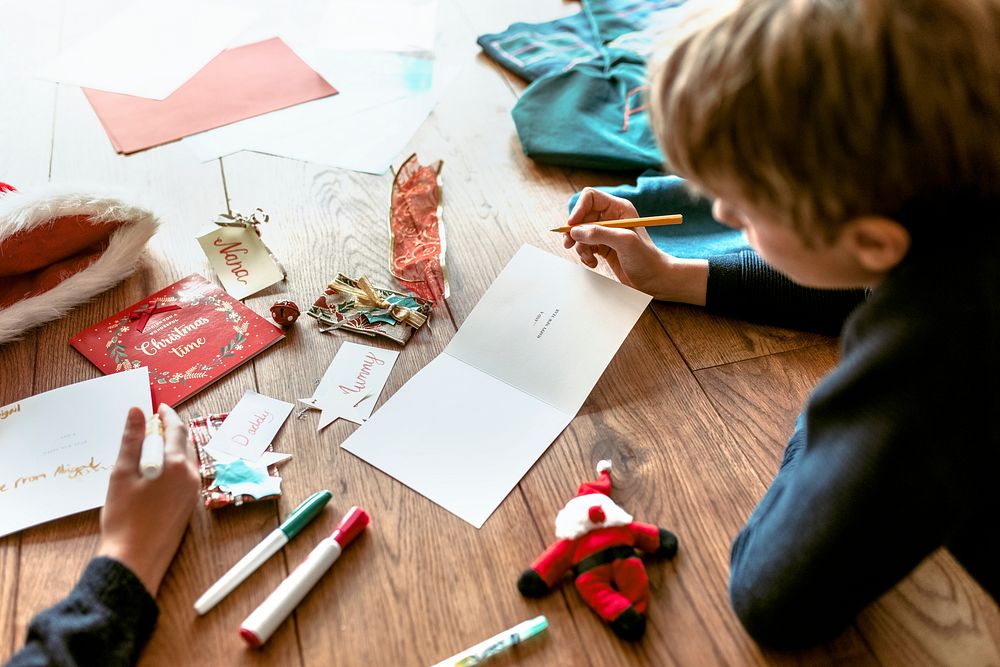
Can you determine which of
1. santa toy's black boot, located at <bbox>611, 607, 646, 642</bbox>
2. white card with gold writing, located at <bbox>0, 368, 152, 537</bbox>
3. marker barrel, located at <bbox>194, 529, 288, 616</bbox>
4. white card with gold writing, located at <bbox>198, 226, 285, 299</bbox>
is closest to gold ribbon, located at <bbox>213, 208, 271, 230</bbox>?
white card with gold writing, located at <bbox>198, 226, 285, 299</bbox>

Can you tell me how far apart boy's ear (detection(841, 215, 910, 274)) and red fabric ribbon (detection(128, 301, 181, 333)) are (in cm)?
78

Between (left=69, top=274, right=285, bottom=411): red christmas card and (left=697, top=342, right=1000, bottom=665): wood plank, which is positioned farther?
(left=69, top=274, right=285, bottom=411): red christmas card

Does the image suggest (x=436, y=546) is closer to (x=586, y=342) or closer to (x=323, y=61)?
(x=586, y=342)

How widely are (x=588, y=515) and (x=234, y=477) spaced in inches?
14.0

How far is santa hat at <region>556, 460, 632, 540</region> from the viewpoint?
0.72 metres

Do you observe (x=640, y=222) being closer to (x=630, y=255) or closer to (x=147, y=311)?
(x=630, y=255)

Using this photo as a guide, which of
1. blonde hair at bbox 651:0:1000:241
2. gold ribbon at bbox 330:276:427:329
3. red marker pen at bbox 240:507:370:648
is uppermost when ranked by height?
blonde hair at bbox 651:0:1000:241

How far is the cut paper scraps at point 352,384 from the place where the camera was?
0.87 m

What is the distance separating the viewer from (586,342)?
90 centimetres

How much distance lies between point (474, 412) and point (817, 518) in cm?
37

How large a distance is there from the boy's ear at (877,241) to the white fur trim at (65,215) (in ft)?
2.76

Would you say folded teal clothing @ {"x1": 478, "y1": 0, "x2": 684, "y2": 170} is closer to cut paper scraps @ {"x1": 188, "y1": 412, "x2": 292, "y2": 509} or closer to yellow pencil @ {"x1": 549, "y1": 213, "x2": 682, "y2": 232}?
yellow pencil @ {"x1": 549, "y1": 213, "x2": 682, "y2": 232}

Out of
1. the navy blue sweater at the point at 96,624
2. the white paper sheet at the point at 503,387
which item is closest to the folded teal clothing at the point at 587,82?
the white paper sheet at the point at 503,387

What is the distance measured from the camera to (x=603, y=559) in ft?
2.35
